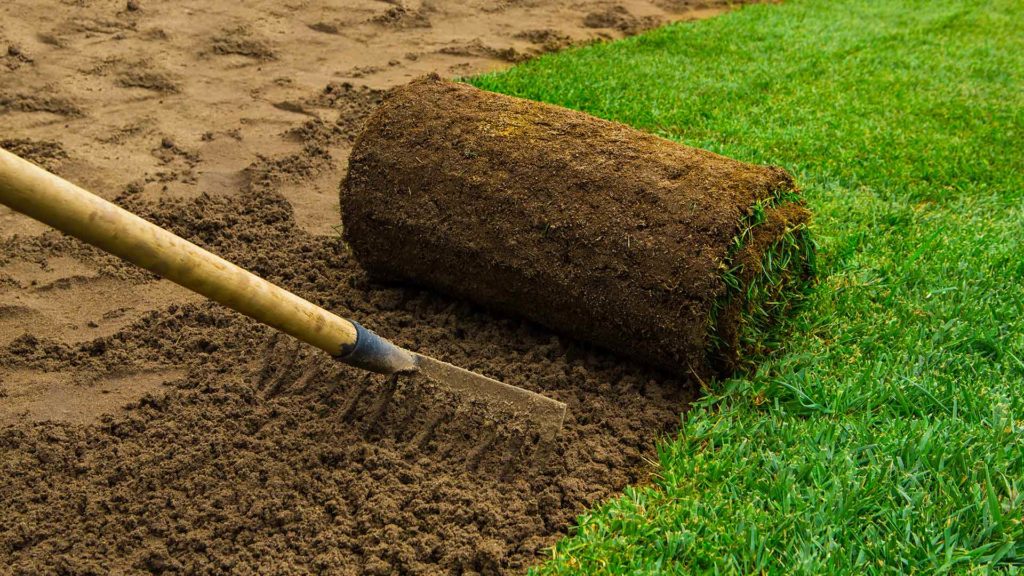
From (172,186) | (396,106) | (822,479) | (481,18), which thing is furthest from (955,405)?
(481,18)

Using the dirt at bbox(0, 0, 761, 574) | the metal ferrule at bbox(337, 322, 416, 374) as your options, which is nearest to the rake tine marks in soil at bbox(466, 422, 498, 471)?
the dirt at bbox(0, 0, 761, 574)

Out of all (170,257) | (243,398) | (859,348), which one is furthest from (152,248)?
(859,348)

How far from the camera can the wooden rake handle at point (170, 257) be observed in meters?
1.89

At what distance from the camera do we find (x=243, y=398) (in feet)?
9.78

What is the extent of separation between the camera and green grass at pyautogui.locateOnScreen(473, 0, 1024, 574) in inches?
92.3

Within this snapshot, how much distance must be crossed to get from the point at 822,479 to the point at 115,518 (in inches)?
79.8

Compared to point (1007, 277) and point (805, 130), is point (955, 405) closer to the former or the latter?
point (1007, 277)

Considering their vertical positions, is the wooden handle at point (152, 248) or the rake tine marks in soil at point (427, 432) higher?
the wooden handle at point (152, 248)

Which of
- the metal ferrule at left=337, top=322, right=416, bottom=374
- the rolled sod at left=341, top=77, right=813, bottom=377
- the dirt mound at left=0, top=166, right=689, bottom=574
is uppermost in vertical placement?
the rolled sod at left=341, top=77, right=813, bottom=377

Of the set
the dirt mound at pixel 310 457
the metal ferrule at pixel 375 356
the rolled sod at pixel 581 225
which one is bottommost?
the dirt mound at pixel 310 457

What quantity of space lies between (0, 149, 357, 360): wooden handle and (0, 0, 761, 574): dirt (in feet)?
1.43

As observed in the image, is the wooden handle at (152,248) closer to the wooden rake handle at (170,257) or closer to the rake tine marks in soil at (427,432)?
the wooden rake handle at (170,257)

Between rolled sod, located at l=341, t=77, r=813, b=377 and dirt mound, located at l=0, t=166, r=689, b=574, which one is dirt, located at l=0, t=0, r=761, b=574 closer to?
dirt mound, located at l=0, t=166, r=689, b=574

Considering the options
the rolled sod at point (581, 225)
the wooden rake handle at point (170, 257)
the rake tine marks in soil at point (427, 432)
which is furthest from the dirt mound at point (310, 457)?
Answer: the wooden rake handle at point (170, 257)
